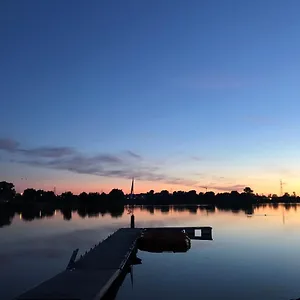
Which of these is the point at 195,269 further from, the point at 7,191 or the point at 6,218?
the point at 7,191

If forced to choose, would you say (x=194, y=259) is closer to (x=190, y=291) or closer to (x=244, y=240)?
(x=190, y=291)

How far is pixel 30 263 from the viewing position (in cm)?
2598

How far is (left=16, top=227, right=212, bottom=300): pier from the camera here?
13.4m

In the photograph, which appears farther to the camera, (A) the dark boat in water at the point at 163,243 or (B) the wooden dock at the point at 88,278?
(A) the dark boat in water at the point at 163,243

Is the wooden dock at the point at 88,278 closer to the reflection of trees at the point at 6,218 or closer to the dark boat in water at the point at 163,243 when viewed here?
the dark boat in water at the point at 163,243

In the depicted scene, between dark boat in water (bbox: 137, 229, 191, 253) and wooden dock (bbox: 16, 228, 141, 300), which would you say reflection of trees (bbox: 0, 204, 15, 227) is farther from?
wooden dock (bbox: 16, 228, 141, 300)

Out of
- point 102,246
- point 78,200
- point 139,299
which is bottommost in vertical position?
point 139,299

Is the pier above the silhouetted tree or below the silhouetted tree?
below

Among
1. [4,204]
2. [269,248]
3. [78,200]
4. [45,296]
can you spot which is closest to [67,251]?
[269,248]

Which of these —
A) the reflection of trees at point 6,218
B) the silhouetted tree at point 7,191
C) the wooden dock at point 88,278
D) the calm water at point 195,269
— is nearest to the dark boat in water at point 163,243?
the calm water at point 195,269

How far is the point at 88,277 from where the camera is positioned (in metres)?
16.6

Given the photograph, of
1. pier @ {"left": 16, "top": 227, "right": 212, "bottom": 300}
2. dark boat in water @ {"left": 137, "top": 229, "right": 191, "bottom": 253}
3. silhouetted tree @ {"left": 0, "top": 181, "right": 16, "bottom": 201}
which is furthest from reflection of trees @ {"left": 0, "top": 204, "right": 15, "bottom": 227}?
silhouetted tree @ {"left": 0, "top": 181, "right": 16, "bottom": 201}

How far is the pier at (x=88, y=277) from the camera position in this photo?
13375 mm

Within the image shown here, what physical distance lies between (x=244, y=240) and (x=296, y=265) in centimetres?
1300
